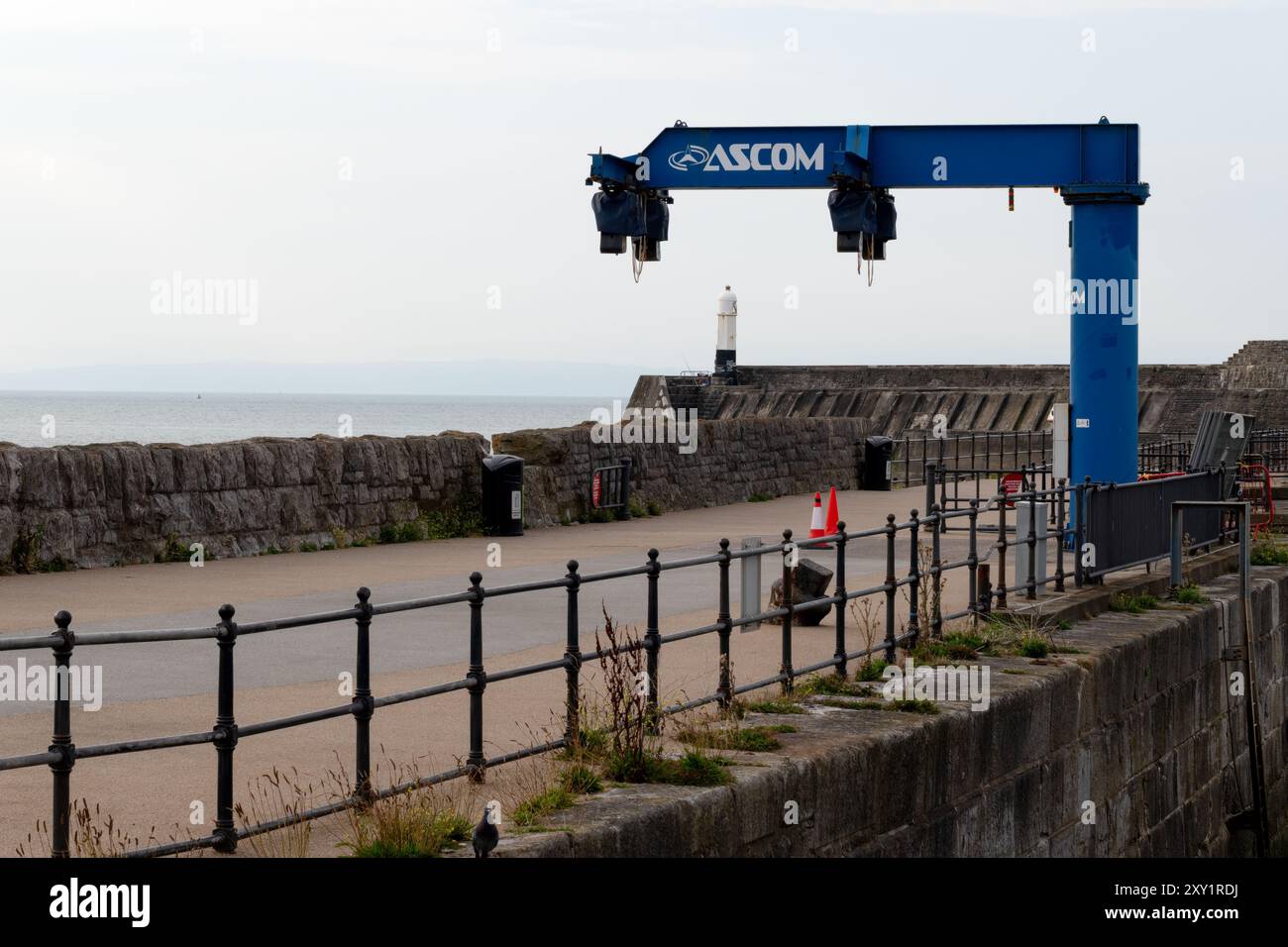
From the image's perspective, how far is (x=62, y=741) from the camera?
540cm

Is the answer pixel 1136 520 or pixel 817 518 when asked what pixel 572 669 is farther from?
pixel 817 518

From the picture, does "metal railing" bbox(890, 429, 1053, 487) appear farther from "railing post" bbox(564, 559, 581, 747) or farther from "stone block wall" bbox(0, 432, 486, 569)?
"railing post" bbox(564, 559, 581, 747)

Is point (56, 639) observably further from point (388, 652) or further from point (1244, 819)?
point (1244, 819)

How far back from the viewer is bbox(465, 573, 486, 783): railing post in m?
6.88

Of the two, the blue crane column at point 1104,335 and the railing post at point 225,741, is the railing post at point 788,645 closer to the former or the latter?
the railing post at point 225,741

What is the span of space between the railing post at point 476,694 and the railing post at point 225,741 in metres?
1.24

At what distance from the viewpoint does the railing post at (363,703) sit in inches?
248

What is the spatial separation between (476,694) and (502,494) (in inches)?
508

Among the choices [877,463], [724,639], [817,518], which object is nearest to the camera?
[724,639]

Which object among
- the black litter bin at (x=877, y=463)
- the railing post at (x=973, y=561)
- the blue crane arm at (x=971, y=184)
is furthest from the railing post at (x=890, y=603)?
the black litter bin at (x=877, y=463)

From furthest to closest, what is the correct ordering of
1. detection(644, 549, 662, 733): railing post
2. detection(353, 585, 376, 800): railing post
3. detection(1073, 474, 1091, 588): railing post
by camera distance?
1. detection(1073, 474, 1091, 588): railing post
2. detection(644, 549, 662, 733): railing post
3. detection(353, 585, 376, 800): railing post

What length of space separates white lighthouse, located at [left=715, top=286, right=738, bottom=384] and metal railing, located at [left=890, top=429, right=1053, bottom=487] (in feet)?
58.6

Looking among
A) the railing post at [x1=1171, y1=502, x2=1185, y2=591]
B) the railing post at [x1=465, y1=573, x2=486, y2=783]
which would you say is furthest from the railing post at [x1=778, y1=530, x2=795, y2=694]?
the railing post at [x1=1171, y1=502, x2=1185, y2=591]

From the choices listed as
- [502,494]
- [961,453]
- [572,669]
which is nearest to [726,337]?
[961,453]
